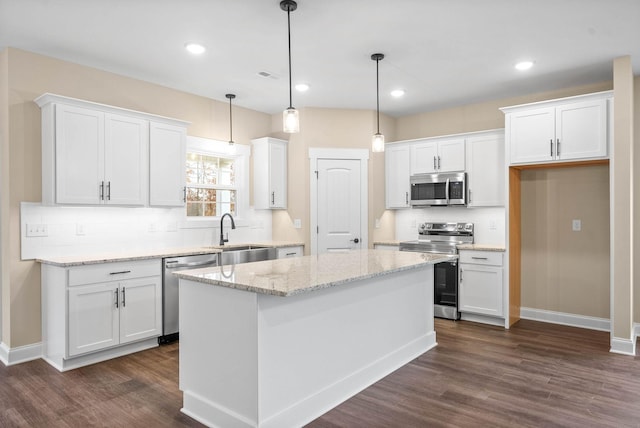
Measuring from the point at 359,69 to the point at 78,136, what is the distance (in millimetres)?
2697

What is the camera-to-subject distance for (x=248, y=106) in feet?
18.1

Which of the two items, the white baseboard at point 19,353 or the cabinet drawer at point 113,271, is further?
the white baseboard at point 19,353

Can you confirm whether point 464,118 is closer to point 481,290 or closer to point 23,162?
point 481,290

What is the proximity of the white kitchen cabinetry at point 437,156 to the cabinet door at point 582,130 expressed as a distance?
1.18m

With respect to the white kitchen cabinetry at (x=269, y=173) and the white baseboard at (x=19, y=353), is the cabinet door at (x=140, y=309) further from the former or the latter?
the white kitchen cabinetry at (x=269, y=173)

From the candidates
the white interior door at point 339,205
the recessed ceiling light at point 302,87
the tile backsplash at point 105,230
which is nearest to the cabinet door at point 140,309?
the tile backsplash at point 105,230

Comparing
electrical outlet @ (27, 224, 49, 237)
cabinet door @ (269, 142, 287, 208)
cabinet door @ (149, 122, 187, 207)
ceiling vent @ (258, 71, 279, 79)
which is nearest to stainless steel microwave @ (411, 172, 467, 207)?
cabinet door @ (269, 142, 287, 208)

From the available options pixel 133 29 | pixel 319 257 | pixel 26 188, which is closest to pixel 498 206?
pixel 319 257

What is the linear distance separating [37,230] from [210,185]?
1.96 meters

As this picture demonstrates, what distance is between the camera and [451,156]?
531 cm

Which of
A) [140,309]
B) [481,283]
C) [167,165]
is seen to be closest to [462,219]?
[481,283]

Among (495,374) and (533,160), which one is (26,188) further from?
(533,160)

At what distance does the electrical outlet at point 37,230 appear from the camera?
3648mm

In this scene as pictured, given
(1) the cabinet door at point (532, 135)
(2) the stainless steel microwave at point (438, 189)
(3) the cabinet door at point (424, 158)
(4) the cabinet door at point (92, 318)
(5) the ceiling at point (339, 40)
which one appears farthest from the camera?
(3) the cabinet door at point (424, 158)
